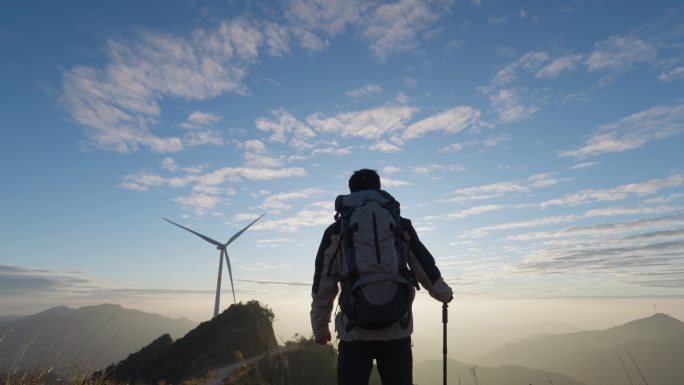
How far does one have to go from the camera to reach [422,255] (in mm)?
5160

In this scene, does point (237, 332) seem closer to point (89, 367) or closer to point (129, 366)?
point (129, 366)

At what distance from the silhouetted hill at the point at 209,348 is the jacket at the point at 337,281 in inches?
→ 1147

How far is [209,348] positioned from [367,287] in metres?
33.6

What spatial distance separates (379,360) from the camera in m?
→ 4.64

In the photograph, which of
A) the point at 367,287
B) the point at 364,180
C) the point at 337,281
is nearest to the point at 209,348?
the point at 337,281

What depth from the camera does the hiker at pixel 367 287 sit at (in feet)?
14.9

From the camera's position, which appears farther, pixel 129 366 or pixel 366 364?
pixel 129 366

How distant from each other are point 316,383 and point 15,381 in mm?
20428

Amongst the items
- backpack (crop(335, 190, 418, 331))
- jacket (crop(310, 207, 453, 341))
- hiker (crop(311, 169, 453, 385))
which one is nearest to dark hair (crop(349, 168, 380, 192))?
hiker (crop(311, 169, 453, 385))

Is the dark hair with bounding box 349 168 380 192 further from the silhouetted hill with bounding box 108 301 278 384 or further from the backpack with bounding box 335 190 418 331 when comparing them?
the silhouetted hill with bounding box 108 301 278 384

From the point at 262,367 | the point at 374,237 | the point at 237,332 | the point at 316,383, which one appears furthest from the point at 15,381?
the point at 237,332

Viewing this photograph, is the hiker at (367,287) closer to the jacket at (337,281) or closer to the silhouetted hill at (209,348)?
the jacket at (337,281)

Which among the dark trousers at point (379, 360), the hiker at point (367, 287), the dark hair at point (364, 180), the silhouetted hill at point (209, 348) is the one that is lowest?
the silhouetted hill at point (209, 348)

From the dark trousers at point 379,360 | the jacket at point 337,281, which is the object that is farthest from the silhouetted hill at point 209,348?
the dark trousers at point 379,360
